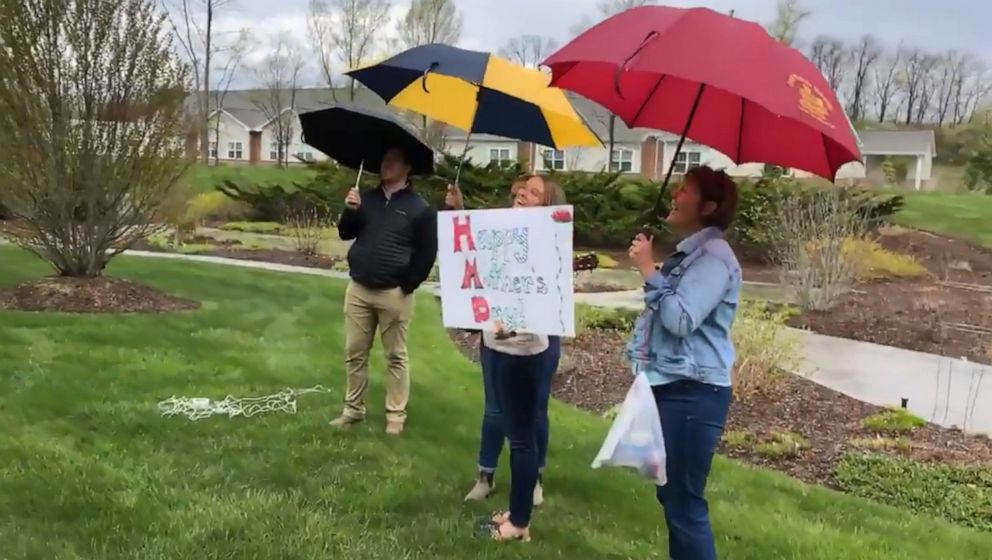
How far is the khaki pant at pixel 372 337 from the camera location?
5.21 metres

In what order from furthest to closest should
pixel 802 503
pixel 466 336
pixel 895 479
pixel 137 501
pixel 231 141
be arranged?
pixel 231 141
pixel 466 336
pixel 895 479
pixel 802 503
pixel 137 501

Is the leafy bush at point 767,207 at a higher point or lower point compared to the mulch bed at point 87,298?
higher

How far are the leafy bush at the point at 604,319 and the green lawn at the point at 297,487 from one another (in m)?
3.54

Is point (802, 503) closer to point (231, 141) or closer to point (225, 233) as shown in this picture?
point (225, 233)

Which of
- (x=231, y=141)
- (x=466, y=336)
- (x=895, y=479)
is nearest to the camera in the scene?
(x=895, y=479)

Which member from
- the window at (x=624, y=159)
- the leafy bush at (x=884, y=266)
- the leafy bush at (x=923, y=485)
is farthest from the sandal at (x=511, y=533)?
the window at (x=624, y=159)

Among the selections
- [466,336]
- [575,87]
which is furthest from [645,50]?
[466,336]

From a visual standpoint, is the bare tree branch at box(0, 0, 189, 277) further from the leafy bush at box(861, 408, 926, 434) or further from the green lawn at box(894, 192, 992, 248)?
the green lawn at box(894, 192, 992, 248)

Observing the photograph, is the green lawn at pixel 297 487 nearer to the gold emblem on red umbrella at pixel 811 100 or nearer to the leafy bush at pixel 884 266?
the gold emblem on red umbrella at pixel 811 100

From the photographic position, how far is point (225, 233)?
2145 centimetres

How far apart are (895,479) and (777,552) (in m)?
1.82

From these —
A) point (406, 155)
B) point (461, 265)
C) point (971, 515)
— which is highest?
point (406, 155)

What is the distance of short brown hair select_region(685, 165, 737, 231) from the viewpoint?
10.1 ft

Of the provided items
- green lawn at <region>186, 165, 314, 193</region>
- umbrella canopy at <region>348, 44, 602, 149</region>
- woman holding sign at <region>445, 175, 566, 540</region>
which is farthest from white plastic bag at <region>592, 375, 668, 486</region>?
green lawn at <region>186, 165, 314, 193</region>
